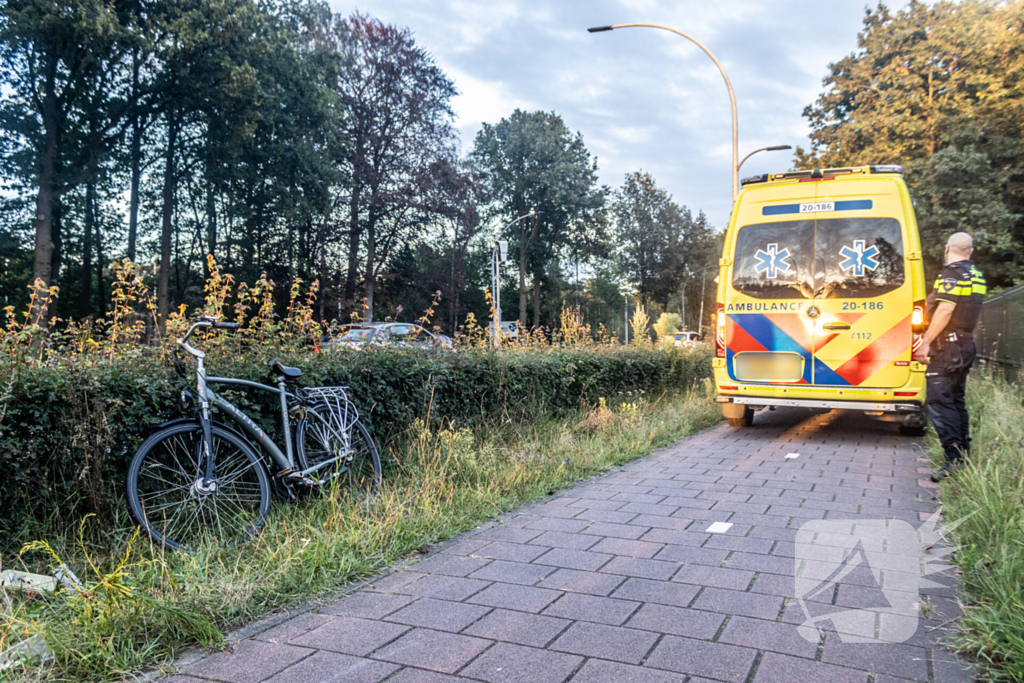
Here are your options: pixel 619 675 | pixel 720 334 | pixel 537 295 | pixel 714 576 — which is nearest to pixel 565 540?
pixel 714 576

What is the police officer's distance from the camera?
5.72 meters

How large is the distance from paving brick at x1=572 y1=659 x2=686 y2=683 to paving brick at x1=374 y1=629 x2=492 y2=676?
43cm

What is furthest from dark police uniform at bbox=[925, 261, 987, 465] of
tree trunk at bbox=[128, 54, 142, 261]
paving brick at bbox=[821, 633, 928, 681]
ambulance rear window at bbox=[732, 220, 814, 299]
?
tree trunk at bbox=[128, 54, 142, 261]

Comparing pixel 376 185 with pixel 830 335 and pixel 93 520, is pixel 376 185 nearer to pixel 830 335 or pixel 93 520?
pixel 830 335

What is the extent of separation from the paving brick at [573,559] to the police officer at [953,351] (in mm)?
3420

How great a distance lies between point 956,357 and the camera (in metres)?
5.70

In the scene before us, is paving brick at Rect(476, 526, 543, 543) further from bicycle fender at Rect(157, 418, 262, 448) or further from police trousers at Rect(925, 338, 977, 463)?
police trousers at Rect(925, 338, 977, 463)

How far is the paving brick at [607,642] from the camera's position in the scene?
2.68 metres

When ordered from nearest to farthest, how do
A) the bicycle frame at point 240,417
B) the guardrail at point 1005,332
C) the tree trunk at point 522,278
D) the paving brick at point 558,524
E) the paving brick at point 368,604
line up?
the paving brick at point 368,604 < the bicycle frame at point 240,417 < the paving brick at point 558,524 < the guardrail at point 1005,332 < the tree trunk at point 522,278

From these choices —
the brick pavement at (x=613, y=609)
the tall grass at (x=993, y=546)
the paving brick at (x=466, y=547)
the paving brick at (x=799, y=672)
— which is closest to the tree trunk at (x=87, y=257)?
the brick pavement at (x=613, y=609)

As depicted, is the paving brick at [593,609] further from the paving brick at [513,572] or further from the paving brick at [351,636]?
the paving brick at [351,636]

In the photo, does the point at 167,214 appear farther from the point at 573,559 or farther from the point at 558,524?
the point at 573,559

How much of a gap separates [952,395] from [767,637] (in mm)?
3917

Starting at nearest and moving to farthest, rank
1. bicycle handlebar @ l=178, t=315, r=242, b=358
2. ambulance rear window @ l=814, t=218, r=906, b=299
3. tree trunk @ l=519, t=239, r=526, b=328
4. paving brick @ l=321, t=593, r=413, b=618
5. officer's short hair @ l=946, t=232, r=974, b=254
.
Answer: paving brick @ l=321, t=593, r=413, b=618, bicycle handlebar @ l=178, t=315, r=242, b=358, officer's short hair @ l=946, t=232, r=974, b=254, ambulance rear window @ l=814, t=218, r=906, b=299, tree trunk @ l=519, t=239, r=526, b=328
